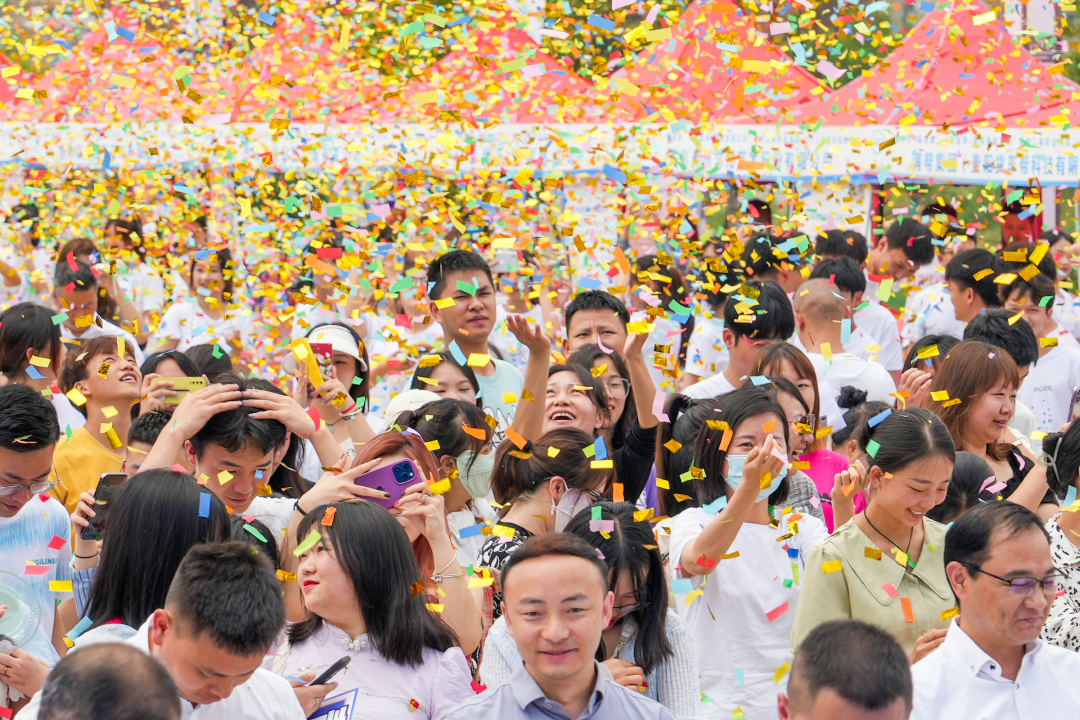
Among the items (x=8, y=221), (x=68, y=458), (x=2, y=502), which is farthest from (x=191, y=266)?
(x=2, y=502)

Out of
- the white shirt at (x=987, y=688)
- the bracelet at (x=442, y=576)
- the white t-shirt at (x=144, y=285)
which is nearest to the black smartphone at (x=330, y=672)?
the bracelet at (x=442, y=576)

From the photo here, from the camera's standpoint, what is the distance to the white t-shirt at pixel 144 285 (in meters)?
7.88

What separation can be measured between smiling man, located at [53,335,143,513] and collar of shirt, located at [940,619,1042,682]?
2.87m

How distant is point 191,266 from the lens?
25.9 ft

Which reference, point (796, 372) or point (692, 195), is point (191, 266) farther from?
point (796, 372)

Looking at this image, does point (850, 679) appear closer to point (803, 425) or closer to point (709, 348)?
point (803, 425)

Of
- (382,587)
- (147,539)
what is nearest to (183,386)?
(147,539)

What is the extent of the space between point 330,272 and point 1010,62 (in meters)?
5.04

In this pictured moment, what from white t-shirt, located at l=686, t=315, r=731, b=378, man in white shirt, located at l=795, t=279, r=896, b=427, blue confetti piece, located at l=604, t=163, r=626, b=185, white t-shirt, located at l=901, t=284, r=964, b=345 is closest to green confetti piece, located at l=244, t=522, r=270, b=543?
man in white shirt, located at l=795, t=279, r=896, b=427

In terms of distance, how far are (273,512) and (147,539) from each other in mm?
843

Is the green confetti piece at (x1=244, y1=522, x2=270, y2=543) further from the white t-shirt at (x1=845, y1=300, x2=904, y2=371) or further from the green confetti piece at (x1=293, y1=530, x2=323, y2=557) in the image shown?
the white t-shirt at (x1=845, y1=300, x2=904, y2=371)

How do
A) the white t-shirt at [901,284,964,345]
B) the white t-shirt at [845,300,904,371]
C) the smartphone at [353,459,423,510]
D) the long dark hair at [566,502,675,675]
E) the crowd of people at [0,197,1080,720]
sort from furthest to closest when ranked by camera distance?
the white t-shirt at [901,284,964,345] < the white t-shirt at [845,300,904,371] < the smartphone at [353,459,423,510] < the long dark hair at [566,502,675,675] < the crowd of people at [0,197,1080,720]

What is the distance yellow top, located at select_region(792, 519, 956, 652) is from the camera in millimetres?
2861

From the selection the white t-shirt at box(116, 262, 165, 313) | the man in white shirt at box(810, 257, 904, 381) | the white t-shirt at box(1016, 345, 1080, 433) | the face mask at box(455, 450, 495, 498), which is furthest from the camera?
the white t-shirt at box(116, 262, 165, 313)
